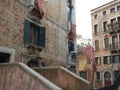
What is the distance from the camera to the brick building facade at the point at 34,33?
1245 cm

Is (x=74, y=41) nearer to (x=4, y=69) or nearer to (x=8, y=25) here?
(x=8, y=25)

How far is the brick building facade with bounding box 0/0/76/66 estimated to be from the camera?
40.9 ft

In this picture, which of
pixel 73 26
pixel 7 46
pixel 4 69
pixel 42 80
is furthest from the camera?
pixel 73 26

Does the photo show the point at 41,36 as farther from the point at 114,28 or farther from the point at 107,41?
the point at 107,41

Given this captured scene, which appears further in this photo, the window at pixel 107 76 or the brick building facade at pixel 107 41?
the window at pixel 107 76

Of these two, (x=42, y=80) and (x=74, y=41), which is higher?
(x=74, y=41)

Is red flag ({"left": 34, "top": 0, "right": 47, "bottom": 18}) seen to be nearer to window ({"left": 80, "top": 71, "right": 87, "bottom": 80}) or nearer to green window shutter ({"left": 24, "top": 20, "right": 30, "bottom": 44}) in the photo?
green window shutter ({"left": 24, "top": 20, "right": 30, "bottom": 44})

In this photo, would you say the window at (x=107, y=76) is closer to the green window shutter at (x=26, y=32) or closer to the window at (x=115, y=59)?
the window at (x=115, y=59)

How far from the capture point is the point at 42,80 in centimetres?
802

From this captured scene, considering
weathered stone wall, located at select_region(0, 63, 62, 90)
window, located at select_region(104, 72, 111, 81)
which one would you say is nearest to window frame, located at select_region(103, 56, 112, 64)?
window, located at select_region(104, 72, 111, 81)

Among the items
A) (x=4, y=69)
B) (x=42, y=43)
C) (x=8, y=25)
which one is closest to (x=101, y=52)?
(x=42, y=43)

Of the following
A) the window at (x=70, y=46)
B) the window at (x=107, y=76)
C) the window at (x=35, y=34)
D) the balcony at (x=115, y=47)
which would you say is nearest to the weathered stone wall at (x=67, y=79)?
the window at (x=35, y=34)

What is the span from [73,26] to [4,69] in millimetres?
11756

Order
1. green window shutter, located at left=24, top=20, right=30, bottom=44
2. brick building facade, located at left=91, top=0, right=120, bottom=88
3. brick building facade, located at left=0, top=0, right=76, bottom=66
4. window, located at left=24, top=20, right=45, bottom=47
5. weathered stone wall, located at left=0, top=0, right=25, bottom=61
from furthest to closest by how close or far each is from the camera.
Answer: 1. brick building facade, located at left=91, top=0, right=120, bottom=88
2. window, located at left=24, top=20, right=45, bottom=47
3. green window shutter, located at left=24, top=20, right=30, bottom=44
4. brick building facade, located at left=0, top=0, right=76, bottom=66
5. weathered stone wall, located at left=0, top=0, right=25, bottom=61
